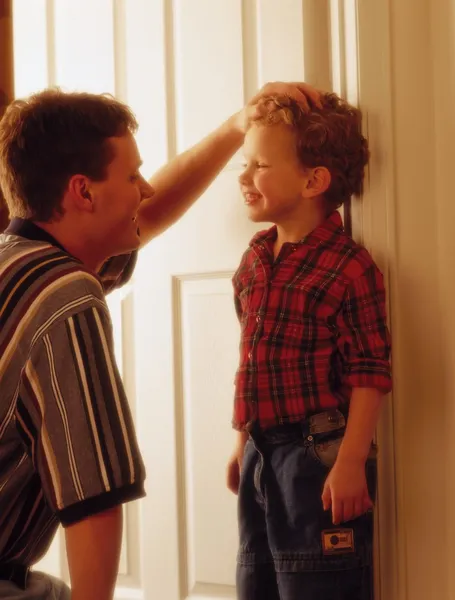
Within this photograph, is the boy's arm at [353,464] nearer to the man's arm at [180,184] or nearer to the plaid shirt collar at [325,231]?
the plaid shirt collar at [325,231]

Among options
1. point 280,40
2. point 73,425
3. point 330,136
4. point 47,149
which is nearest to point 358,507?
point 73,425

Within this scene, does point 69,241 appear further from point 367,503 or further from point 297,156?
point 367,503

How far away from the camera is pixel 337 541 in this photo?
3.81ft

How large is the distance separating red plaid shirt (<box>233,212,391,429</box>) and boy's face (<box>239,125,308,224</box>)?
7 cm

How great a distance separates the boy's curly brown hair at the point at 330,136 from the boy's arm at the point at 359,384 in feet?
0.56

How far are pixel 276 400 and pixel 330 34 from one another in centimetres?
66

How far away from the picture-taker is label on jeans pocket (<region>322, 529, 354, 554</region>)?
45.6 inches

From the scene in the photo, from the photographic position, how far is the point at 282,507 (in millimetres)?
1196

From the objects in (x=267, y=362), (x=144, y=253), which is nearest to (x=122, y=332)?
(x=144, y=253)

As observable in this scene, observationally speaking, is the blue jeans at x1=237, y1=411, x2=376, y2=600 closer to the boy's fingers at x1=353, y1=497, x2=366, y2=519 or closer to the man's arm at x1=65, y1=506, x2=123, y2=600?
the boy's fingers at x1=353, y1=497, x2=366, y2=519

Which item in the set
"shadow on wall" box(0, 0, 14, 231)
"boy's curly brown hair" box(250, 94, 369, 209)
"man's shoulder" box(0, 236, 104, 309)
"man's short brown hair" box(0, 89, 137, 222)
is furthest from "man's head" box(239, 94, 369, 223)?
"shadow on wall" box(0, 0, 14, 231)

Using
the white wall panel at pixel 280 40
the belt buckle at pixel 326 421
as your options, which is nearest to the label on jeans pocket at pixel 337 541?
the belt buckle at pixel 326 421

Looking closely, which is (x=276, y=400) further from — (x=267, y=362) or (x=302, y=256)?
(x=302, y=256)

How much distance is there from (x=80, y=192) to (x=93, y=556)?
0.49 m
